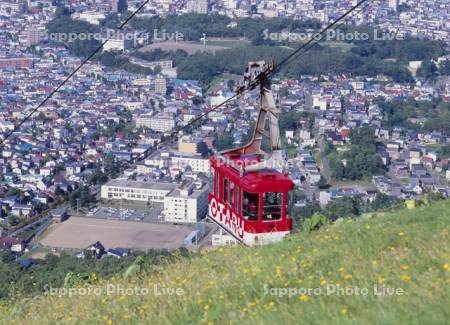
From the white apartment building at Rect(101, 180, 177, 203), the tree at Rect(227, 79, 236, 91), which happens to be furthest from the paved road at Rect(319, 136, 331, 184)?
the tree at Rect(227, 79, 236, 91)

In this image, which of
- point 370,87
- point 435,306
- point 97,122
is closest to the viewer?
point 435,306

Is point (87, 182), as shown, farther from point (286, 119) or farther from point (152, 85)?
point (152, 85)

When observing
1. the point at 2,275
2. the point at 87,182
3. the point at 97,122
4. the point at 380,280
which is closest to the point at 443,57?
the point at 97,122

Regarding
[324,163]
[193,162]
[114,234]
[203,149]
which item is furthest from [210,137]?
[114,234]

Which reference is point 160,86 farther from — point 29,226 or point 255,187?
point 255,187

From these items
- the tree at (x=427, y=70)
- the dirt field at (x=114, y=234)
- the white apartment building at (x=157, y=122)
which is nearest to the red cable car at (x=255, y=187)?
the dirt field at (x=114, y=234)

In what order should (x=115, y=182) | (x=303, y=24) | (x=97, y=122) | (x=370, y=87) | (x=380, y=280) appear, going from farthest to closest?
1. (x=303, y=24)
2. (x=370, y=87)
3. (x=97, y=122)
4. (x=115, y=182)
5. (x=380, y=280)
